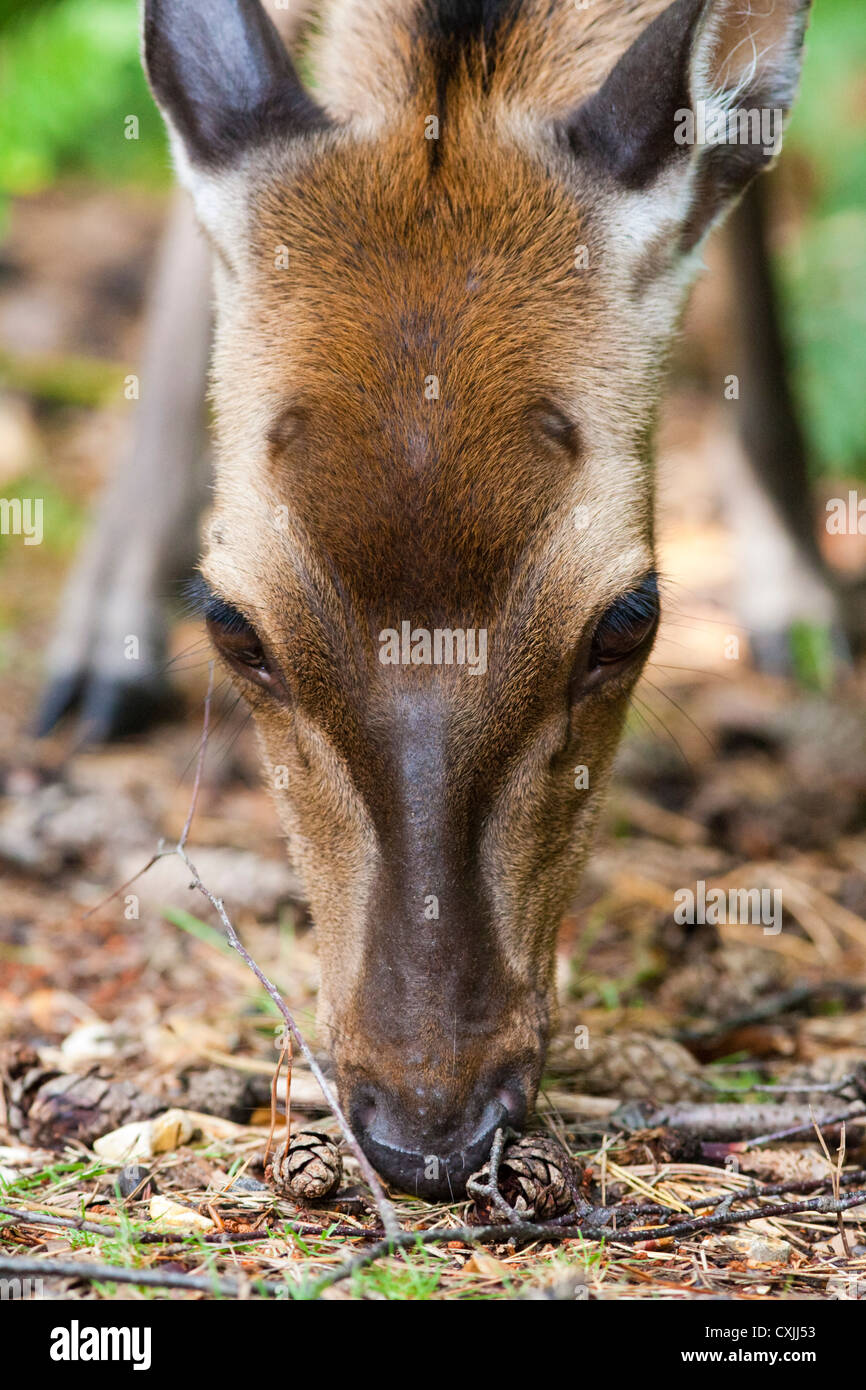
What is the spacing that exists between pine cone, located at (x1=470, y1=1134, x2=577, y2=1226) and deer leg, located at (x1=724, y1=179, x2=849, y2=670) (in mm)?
6600

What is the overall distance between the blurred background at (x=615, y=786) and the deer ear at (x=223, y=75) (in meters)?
1.69

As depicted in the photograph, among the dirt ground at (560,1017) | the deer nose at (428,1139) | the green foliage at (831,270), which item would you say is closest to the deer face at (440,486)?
the deer nose at (428,1139)

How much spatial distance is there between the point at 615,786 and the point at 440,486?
4010mm

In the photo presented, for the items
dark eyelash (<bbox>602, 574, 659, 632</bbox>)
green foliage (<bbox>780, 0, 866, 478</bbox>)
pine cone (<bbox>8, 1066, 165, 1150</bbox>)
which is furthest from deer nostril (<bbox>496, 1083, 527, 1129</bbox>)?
green foliage (<bbox>780, 0, 866, 478</bbox>)

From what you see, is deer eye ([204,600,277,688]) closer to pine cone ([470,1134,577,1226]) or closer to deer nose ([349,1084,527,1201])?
deer nose ([349,1084,527,1201])

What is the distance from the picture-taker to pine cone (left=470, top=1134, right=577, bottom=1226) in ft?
12.7

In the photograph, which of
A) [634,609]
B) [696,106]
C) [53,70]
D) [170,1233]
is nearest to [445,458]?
[634,609]

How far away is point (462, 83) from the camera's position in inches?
203

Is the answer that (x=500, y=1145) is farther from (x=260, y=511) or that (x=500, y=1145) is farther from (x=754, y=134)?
(x=754, y=134)

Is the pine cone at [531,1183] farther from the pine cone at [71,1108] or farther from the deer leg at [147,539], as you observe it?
the deer leg at [147,539]

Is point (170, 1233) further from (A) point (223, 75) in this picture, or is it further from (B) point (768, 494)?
(B) point (768, 494)

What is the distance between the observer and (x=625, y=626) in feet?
14.8

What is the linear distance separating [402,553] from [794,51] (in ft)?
8.32
